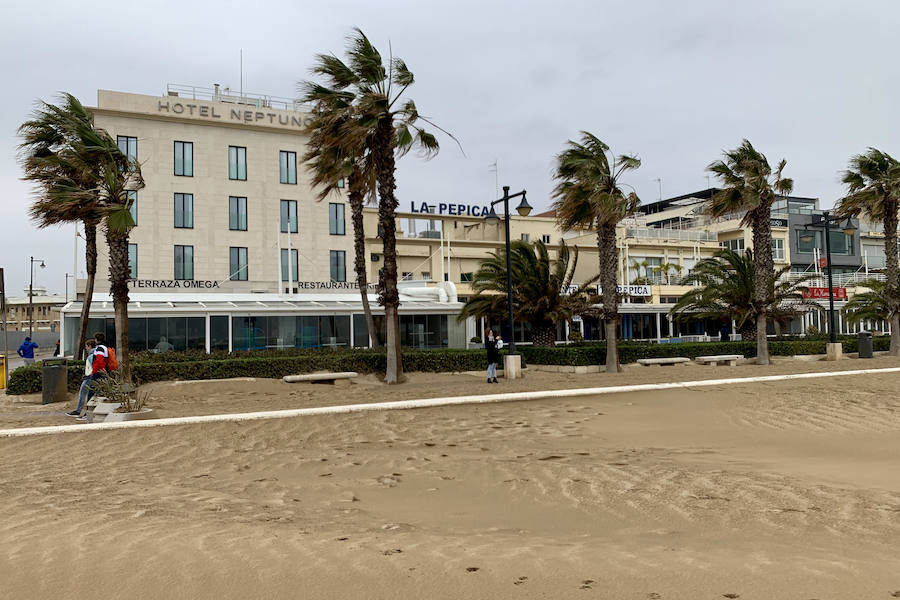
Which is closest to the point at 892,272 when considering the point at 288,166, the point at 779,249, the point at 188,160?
the point at 779,249

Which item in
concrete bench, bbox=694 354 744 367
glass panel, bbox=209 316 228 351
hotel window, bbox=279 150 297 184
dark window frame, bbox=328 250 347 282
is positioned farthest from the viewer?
dark window frame, bbox=328 250 347 282

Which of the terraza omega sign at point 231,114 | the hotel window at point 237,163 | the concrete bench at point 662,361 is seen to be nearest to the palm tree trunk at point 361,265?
the concrete bench at point 662,361

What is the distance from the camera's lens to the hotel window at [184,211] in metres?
41.8

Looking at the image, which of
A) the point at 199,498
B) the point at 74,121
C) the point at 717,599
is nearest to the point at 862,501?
the point at 717,599

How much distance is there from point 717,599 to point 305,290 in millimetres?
40025

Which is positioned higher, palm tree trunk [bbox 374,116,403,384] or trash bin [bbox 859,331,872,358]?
palm tree trunk [bbox 374,116,403,384]

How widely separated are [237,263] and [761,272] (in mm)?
28557

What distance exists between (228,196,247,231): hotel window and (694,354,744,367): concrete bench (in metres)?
27.2

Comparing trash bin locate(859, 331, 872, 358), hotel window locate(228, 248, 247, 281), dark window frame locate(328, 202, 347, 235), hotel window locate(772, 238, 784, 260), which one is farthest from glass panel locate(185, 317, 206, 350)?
hotel window locate(772, 238, 784, 260)

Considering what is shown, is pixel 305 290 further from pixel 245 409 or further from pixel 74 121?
pixel 245 409

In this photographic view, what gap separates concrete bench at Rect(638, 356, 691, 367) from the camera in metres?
26.8

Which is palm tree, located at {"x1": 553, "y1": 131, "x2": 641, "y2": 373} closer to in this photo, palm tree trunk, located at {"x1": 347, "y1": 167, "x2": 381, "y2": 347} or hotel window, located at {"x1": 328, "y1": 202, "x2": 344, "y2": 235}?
palm tree trunk, located at {"x1": 347, "y1": 167, "x2": 381, "y2": 347}

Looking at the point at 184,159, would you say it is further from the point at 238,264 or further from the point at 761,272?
the point at 761,272

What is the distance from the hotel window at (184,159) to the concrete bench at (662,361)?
2814cm
